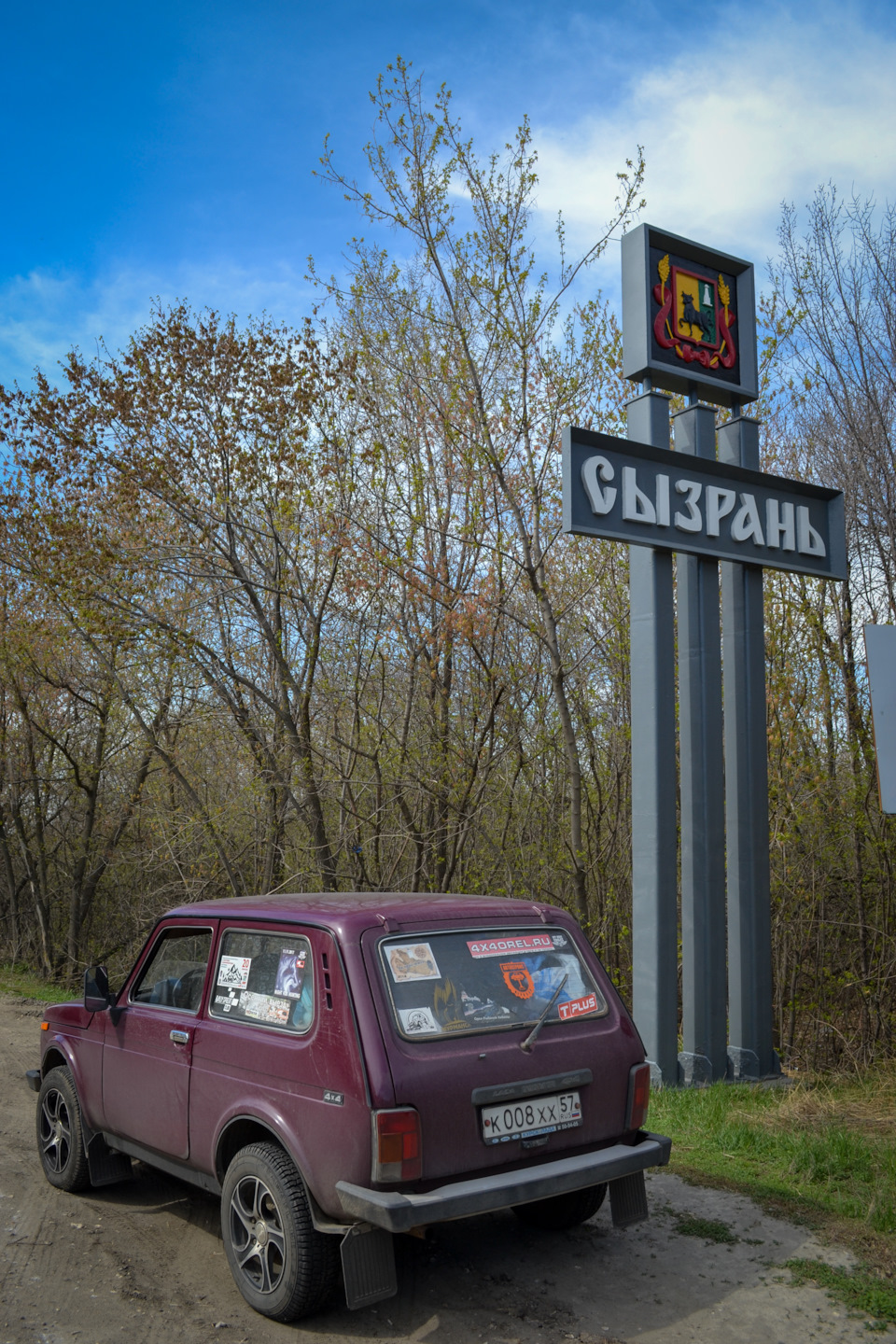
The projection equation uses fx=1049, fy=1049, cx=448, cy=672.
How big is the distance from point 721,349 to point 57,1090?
7.24 metres

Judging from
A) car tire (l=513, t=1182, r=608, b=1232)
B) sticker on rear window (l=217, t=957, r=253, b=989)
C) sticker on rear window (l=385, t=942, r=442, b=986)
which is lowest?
car tire (l=513, t=1182, r=608, b=1232)

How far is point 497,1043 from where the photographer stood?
13.1 ft

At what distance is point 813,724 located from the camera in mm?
11211

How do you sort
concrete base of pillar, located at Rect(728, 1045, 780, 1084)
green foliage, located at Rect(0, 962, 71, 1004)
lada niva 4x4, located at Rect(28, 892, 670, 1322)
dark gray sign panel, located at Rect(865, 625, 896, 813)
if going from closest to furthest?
lada niva 4x4, located at Rect(28, 892, 670, 1322) < dark gray sign panel, located at Rect(865, 625, 896, 813) < concrete base of pillar, located at Rect(728, 1045, 780, 1084) < green foliage, located at Rect(0, 962, 71, 1004)

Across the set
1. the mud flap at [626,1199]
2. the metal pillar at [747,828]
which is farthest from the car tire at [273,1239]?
the metal pillar at [747,828]

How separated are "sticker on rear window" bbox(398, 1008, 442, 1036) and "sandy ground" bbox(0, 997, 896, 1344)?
1.07 m

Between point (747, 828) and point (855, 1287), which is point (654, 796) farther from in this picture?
point (855, 1287)

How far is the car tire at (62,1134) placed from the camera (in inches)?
212

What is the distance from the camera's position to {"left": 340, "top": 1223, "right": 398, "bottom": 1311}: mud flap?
357 centimetres

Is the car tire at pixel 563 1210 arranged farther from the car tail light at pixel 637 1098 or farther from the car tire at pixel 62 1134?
the car tire at pixel 62 1134

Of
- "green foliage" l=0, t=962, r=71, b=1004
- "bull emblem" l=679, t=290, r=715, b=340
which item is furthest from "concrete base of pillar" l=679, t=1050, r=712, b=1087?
"green foliage" l=0, t=962, r=71, b=1004

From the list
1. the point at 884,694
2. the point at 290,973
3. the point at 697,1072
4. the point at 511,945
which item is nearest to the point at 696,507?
the point at 884,694

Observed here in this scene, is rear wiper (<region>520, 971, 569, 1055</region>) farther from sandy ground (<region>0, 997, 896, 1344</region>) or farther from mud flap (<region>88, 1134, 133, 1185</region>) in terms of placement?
mud flap (<region>88, 1134, 133, 1185</region>)

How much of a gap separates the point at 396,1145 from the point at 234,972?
1293 mm
